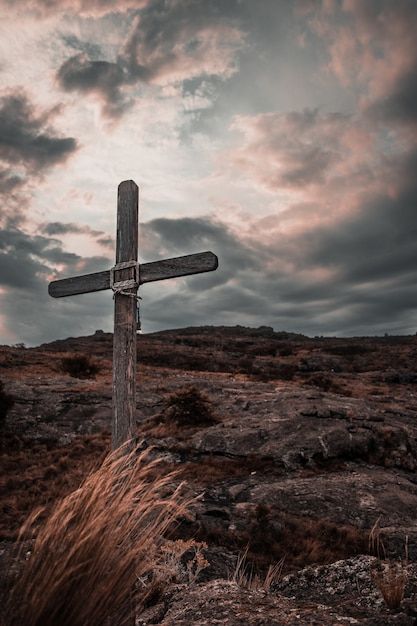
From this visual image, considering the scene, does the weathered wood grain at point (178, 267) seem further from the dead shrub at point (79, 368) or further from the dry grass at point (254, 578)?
the dead shrub at point (79, 368)

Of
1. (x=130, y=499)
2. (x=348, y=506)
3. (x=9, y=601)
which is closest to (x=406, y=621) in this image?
(x=130, y=499)

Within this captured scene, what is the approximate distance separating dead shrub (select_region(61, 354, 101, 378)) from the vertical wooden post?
79.6 feet

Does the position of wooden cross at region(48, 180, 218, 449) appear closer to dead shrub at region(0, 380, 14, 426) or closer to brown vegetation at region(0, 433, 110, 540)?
brown vegetation at region(0, 433, 110, 540)

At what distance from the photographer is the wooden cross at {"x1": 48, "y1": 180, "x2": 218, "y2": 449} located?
230 inches

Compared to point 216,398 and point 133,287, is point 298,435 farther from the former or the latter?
point 133,287

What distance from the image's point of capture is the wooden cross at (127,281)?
19.1ft

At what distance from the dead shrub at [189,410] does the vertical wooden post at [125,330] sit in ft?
31.5

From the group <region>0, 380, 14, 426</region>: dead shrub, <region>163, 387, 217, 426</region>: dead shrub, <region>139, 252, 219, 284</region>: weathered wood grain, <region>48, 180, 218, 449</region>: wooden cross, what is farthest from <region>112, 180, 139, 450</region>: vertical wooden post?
<region>0, 380, 14, 426</region>: dead shrub

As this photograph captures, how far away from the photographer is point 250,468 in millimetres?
11562

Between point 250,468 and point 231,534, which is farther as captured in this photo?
point 250,468

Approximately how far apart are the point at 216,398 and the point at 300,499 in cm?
902

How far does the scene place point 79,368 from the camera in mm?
29312

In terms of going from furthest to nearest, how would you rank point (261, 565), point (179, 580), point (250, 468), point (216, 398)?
point (216, 398) → point (250, 468) → point (261, 565) → point (179, 580)

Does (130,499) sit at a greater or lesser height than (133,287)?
lesser
